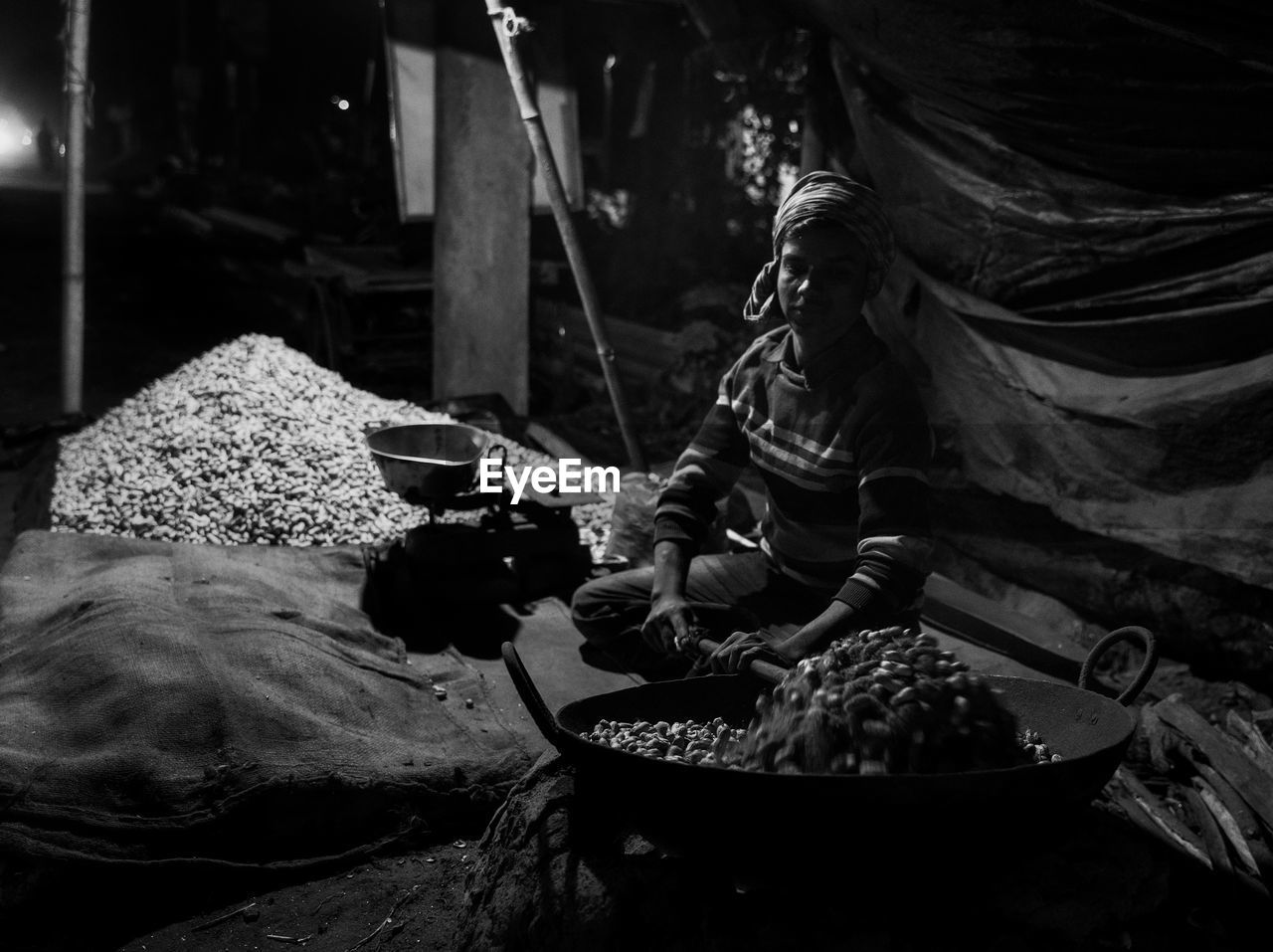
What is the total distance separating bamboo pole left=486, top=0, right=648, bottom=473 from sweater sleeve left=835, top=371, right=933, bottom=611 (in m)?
2.72

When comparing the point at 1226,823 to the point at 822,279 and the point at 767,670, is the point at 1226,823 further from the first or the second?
the point at 822,279

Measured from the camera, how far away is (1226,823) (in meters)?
2.80

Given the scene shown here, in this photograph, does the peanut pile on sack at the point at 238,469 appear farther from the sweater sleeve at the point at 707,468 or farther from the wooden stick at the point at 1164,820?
the wooden stick at the point at 1164,820

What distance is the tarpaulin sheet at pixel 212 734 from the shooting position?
2.50 metres

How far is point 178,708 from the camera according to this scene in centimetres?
278

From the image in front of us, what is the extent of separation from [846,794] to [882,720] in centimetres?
17

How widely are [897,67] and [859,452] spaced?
2062mm

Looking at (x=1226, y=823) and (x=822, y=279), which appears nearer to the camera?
(x=822, y=279)

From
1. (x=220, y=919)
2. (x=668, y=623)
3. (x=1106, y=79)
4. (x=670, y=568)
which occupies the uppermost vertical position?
(x=1106, y=79)

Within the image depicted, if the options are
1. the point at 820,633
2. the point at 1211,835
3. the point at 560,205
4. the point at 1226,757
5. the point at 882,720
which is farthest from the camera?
the point at 560,205

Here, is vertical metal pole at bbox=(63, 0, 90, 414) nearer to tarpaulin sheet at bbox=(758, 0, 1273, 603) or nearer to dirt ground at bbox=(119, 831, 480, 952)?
tarpaulin sheet at bbox=(758, 0, 1273, 603)

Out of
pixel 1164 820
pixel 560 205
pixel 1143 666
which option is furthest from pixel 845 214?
pixel 560 205

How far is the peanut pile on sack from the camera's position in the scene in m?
4.57

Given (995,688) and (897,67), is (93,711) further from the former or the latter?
(897,67)
